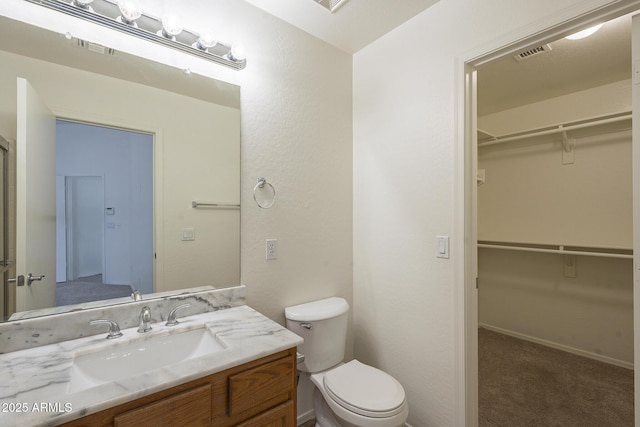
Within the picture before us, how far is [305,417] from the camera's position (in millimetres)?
1795

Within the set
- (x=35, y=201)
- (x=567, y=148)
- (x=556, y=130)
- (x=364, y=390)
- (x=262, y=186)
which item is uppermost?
(x=556, y=130)

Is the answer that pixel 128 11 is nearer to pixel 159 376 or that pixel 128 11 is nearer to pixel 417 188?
pixel 159 376

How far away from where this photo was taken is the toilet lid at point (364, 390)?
4.20 ft

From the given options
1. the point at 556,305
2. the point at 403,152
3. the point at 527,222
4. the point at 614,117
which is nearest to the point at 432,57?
the point at 403,152

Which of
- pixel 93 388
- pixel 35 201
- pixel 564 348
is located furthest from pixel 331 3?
pixel 564 348

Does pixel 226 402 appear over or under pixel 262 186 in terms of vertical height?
under

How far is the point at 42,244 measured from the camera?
1.11m

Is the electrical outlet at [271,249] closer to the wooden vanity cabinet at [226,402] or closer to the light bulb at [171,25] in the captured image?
the wooden vanity cabinet at [226,402]

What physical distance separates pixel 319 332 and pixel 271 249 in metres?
0.53

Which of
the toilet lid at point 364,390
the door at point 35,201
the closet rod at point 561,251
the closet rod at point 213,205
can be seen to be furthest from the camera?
the closet rod at point 561,251

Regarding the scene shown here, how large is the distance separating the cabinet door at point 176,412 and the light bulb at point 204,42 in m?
1.42

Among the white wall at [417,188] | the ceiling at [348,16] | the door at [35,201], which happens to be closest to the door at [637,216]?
the white wall at [417,188]

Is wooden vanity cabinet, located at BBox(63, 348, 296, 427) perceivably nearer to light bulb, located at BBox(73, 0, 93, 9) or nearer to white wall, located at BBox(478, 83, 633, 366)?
light bulb, located at BBox(73, 0, 93, 9)

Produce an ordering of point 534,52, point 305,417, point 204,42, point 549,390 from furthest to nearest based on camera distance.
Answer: point 549,390, point 534,52, point 305,417, point 204,42
